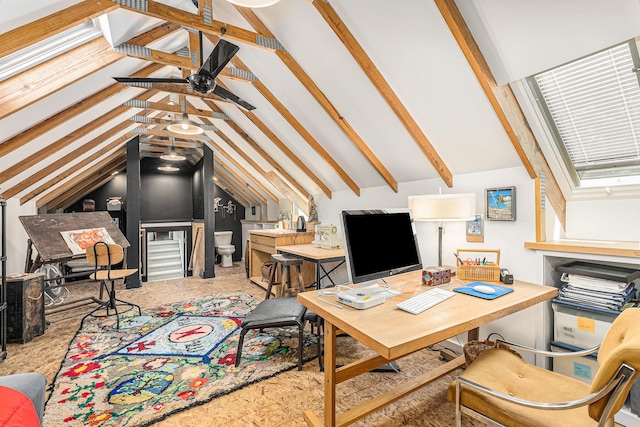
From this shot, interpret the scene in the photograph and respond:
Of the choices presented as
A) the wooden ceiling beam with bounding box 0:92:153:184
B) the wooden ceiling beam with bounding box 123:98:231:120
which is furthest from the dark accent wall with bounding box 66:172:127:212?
the wooden ceiling beam with bounding box 123:98:231:120

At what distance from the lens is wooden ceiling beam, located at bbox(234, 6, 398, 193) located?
2565 mm

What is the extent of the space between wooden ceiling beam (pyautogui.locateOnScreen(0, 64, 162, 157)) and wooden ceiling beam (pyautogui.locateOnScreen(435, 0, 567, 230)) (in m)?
3.28

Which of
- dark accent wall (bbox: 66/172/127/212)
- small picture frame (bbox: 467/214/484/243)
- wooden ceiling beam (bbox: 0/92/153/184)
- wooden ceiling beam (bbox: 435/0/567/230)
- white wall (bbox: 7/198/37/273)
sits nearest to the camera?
wooden ceiling beam (bbox: 435/0/567/230)

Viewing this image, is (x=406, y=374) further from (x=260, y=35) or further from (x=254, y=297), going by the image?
(x=260, y=35)

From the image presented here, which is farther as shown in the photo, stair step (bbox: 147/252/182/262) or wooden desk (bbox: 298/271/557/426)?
stair step (bbox: 147/252/182/262)

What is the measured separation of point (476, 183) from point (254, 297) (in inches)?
131

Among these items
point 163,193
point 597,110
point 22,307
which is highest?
point 597,110

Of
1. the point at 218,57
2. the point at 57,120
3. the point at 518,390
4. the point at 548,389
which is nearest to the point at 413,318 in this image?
the point at 518,390

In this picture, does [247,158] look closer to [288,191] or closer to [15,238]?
[288,191]

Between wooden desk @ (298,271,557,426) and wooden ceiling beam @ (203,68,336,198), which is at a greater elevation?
wooden ceiling beam @ (203,68,336,198)

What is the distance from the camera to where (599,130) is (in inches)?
77.6

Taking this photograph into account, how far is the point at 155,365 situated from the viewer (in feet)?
7.91

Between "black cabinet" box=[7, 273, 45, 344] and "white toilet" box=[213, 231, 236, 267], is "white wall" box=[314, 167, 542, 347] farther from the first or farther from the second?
"white toilet" box=[213, 231, 236, 267]

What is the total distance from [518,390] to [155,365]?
2.56 metres
